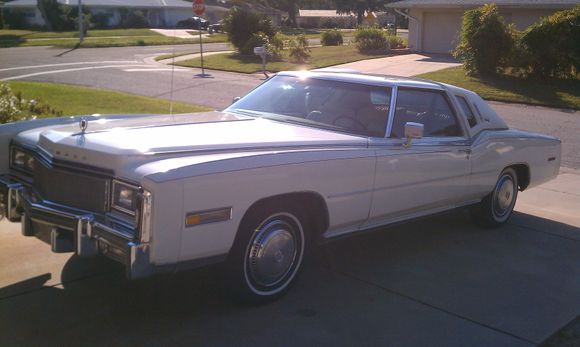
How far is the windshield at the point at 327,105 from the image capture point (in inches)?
216

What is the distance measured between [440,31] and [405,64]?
5565 mm

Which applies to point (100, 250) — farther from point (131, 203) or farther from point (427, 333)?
point (427, 333)

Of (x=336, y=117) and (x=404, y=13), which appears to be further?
(x=404, y=13)

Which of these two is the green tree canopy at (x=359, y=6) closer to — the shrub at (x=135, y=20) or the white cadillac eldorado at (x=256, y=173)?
the shrub at (x=135, y=20)

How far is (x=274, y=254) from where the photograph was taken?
181 inches

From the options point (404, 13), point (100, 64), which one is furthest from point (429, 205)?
point (404, 13)

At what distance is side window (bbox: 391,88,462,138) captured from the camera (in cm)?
571

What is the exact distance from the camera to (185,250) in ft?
12.8

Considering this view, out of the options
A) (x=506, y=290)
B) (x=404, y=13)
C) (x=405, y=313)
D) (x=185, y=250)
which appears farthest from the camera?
(x=404, y=13)

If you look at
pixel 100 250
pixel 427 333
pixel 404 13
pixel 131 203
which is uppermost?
pixel 404 13

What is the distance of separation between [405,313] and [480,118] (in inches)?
107

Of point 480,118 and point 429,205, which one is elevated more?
point 480,118

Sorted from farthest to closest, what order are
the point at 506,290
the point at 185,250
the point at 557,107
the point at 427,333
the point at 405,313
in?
the point at 557,107, the point at 506,290, the point at 405,313, the point at 427,333, the point at 185,250

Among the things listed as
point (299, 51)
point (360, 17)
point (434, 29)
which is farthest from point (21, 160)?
point (360, 17)
